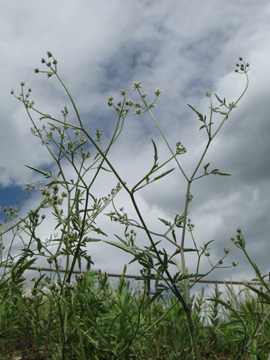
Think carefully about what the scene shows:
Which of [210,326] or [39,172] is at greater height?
[39,172]

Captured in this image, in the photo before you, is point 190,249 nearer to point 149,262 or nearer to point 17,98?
point 149,262

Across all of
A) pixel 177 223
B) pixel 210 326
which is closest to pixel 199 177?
pixel 177 223

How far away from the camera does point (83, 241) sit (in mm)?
1911

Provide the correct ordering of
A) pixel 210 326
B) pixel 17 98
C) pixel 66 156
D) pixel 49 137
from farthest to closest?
pixel 210 326 → pixel 17 98 → pixel 49 137 → pixel 66 156

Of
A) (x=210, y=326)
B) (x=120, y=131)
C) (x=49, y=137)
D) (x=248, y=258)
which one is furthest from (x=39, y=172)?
(x=210, y=326)

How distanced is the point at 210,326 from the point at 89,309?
2095 millimetres

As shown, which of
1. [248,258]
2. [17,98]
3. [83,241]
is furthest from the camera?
[17,98]

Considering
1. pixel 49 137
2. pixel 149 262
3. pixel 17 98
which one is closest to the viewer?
pixel 149 262

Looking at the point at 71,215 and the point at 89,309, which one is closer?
the point at 89,309

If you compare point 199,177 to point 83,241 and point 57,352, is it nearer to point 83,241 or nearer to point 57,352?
point 83,241

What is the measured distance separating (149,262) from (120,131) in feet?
3.01

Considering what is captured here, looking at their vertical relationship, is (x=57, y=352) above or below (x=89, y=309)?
below

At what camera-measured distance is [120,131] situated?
2150 mm

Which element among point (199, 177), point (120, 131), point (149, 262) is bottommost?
point (149, 262)
